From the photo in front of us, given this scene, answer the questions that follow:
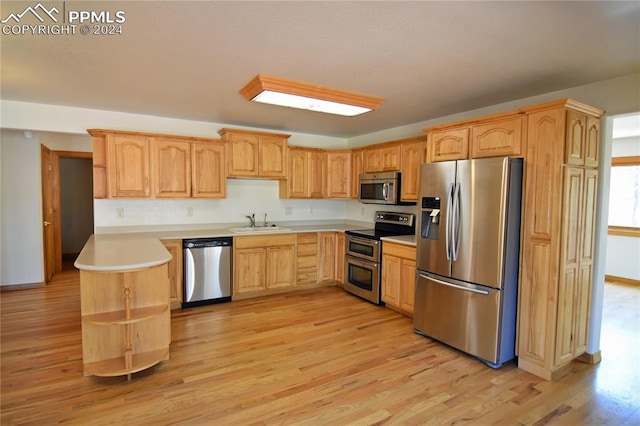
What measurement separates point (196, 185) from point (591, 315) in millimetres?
4508

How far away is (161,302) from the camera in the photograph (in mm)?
2949

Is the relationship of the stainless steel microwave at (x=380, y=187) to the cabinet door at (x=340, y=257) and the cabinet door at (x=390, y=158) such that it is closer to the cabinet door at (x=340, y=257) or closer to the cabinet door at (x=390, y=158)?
the cabinet door at (x=390, y=158)

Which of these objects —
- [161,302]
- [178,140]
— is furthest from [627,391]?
[178,140]

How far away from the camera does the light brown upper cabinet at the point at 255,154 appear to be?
4680 millimetres

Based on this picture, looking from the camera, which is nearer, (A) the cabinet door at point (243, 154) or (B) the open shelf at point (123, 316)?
(B) the open shelf at point (123, 316)

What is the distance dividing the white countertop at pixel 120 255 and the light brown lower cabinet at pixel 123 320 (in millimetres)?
103

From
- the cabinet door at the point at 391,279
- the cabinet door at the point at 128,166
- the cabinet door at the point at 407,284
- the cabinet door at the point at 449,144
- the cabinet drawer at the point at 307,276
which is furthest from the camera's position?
the cabinet drawer at the point at 307,276

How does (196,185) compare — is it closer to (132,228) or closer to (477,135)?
(132,228)

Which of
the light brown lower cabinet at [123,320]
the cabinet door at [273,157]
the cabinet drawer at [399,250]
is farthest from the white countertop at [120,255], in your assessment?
the cabinet drawer at [399,250]

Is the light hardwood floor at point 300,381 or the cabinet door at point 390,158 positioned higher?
the cabinet door at point 390,158

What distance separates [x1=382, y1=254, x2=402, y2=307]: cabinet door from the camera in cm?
412

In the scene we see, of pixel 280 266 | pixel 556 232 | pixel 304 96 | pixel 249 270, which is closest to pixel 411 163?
pixel 304 96

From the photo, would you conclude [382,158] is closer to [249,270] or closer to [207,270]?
[249,270]

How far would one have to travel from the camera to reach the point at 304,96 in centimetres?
308
